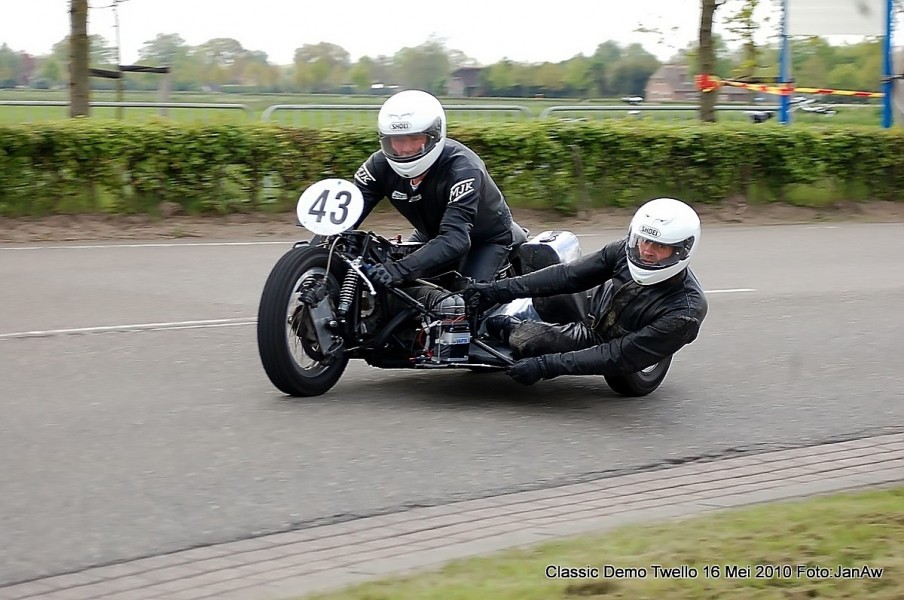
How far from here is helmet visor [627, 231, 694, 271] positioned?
7227mm

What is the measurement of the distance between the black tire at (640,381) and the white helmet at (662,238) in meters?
0.69

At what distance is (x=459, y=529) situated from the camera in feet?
18.0

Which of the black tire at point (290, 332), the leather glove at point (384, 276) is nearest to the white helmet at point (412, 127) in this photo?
the leather glove at point (384, 276)

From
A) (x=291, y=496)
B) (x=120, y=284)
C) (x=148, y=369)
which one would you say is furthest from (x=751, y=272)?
(x=291, y=496)

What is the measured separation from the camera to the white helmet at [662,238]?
7199 millimetres

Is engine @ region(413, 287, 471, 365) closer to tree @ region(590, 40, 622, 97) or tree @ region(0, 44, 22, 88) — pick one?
tree @ region(0, 44, 22, 88)

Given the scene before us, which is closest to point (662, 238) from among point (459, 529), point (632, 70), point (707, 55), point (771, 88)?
point (459, 529)

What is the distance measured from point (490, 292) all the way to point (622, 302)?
0.74 meters

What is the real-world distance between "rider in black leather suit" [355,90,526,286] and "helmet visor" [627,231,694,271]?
102 centimetres

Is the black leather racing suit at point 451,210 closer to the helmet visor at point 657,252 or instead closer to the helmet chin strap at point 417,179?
the helmet chin strap at point 417,179

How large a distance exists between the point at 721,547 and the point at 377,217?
1278 cm

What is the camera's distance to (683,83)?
22.9 metres

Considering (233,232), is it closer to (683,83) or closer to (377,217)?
(377,217)

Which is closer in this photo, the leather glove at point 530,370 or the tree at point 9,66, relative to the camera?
the leather glove at point 530,370
